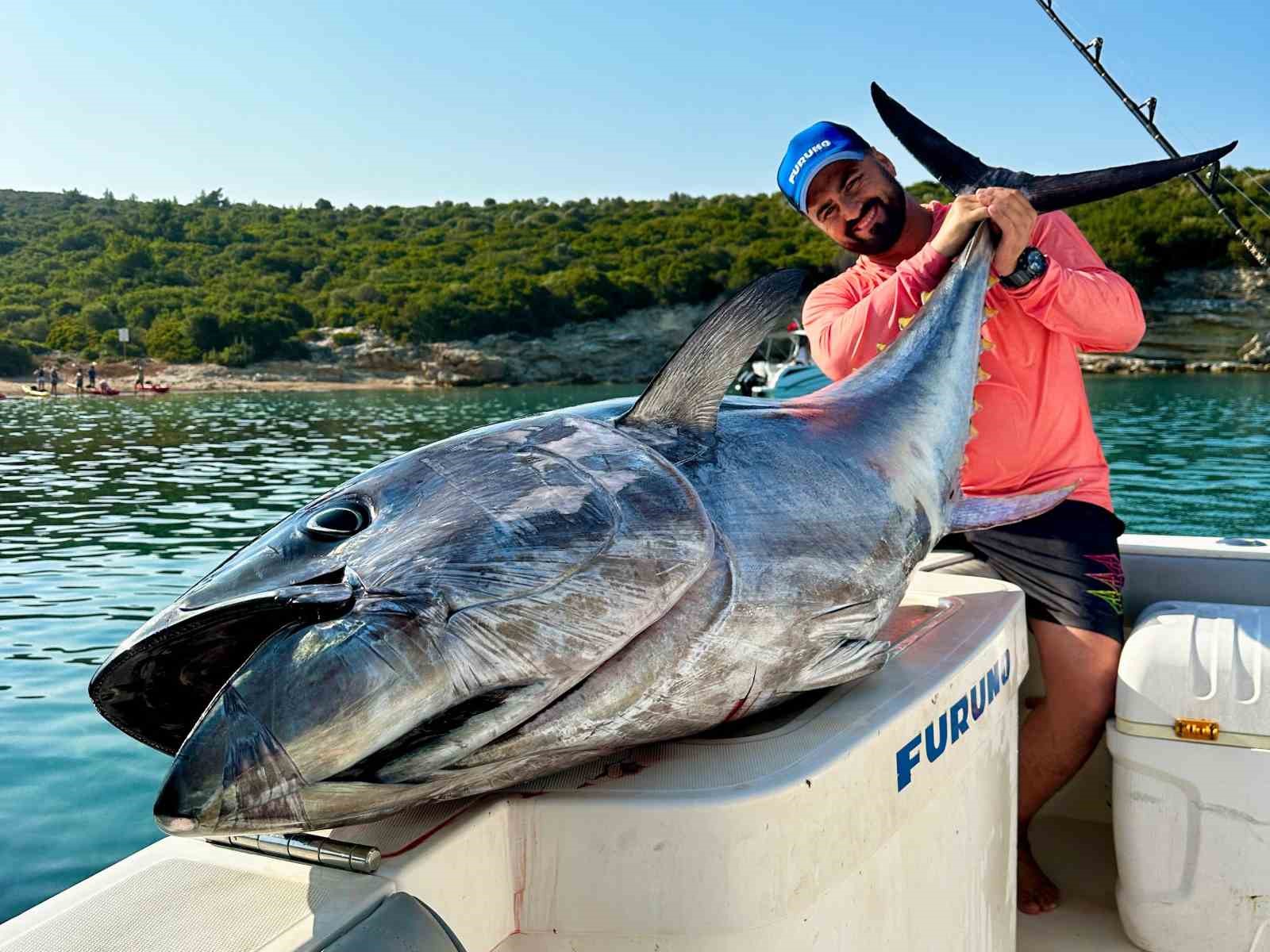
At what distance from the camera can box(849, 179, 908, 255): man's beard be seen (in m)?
2.86

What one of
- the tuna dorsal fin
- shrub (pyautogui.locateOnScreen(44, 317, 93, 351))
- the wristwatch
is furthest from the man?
shrub (pyautogui.locateOnScreen(44, 317, 93, 351))

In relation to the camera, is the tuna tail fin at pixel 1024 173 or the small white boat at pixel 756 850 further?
the tuna tail fin at pixel 1024 173

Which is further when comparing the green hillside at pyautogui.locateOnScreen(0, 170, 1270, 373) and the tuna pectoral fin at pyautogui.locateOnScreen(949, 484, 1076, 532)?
the green hillside at pyautogui.locateOnScreen(0, 170, 1270, 373)

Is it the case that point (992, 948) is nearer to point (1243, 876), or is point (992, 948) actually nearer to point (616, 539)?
point (1243, 876)

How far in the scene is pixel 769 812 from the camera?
1398 millimetres

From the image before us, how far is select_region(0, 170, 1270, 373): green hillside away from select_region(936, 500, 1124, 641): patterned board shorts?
37218mm

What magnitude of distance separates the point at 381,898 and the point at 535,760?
0.26 m

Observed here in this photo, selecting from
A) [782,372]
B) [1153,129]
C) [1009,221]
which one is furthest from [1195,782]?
[782,372]

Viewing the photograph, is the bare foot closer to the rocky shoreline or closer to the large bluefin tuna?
the large bluefin tuna

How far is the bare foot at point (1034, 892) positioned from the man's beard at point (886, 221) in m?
1.67

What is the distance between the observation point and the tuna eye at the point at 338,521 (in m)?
1.41

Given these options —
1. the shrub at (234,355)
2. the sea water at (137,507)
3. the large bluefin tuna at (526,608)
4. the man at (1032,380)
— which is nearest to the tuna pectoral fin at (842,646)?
the large bluefin tuna at (526,608)

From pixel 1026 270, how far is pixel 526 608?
1.74m

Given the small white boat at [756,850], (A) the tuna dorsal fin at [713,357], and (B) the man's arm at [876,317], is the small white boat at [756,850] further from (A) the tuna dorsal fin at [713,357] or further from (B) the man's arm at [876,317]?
(B) the man's arm at [876,317]
